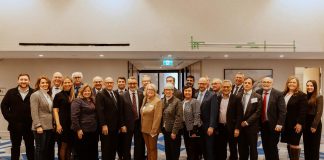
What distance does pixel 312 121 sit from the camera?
5.36 m

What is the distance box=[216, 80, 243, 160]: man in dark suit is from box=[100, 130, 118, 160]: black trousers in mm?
1601

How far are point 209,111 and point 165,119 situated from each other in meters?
0.67

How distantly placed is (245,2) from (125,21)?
3.21 m

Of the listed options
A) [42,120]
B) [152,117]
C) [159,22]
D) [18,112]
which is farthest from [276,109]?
[159,22]

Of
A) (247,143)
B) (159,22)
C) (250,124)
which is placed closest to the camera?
(250,124)

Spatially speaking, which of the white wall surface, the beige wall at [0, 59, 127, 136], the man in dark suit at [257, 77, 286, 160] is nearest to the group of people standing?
the man in dark suit at [257, 77, 286, 160]

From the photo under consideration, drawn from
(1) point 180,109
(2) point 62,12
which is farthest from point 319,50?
(2) point 62,12

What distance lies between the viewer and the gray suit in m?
4.84

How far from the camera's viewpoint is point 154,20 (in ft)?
29.9

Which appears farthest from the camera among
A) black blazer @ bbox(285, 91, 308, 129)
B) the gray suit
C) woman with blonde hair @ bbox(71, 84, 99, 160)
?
black blazer @ bbox(285, 91, 308, 129)

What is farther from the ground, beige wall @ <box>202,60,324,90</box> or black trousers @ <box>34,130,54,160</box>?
beige wall @ <box>202,60,324,90</box>

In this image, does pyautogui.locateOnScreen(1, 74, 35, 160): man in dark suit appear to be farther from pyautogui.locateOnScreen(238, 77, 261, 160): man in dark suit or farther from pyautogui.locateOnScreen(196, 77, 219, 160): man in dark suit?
pyautogui.locateOnScreen(238, 77, 261, 160): man in dark suit

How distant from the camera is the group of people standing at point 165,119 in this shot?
5023 mm

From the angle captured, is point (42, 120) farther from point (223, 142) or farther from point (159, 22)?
point (159, 22)
